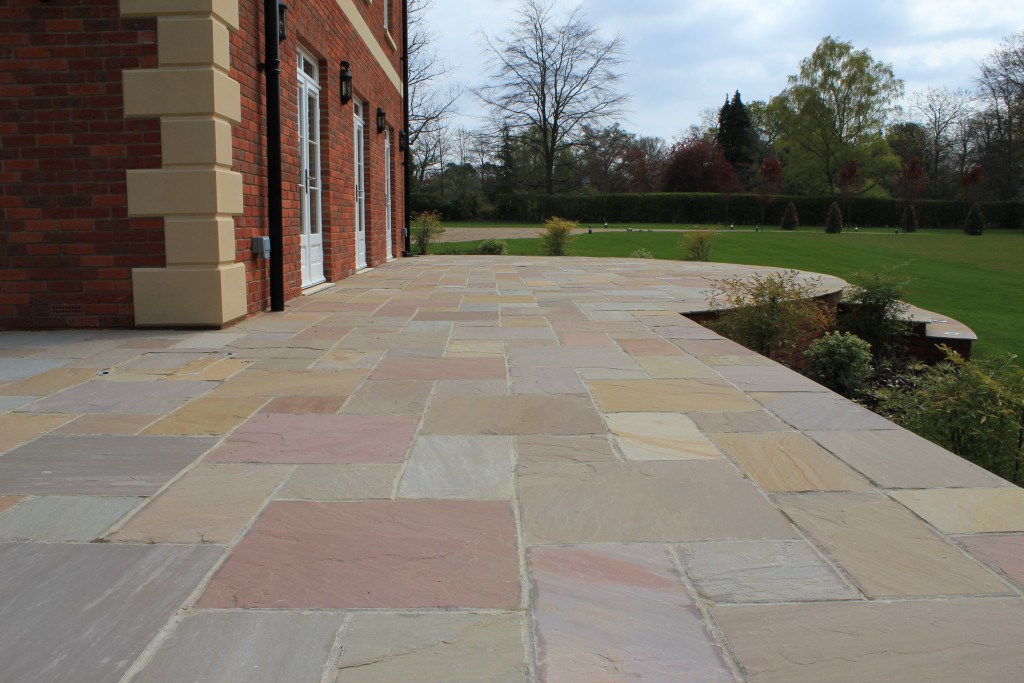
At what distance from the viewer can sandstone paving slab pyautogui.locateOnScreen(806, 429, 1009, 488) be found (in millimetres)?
2551

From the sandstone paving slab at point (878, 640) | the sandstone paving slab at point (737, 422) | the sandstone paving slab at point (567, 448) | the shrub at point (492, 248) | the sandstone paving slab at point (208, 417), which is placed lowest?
the sandstone paving slab at point (878, 640)

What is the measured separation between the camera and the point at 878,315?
26.1ft

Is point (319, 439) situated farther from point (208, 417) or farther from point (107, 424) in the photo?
point (107, 424)

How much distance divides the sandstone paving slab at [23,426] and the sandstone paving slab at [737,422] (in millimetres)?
2580

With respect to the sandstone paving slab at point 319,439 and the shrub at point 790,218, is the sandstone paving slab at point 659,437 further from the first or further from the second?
the shrub at point 790,218

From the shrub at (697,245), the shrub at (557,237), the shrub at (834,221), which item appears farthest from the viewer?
the shrub at (834,221)

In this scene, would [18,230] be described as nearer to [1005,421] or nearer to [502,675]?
[502,675]

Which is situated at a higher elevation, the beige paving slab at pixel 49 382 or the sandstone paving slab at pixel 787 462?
the beige paving slab at pixel 49 382

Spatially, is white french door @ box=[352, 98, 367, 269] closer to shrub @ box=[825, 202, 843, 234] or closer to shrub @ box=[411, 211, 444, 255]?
shrub @ box=[411, 211, 444, 255]

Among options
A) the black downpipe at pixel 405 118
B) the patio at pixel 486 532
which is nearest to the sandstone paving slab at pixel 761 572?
the patio at pixel 486 532

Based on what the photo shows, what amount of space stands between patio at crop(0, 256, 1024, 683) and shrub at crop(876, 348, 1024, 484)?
67 cm

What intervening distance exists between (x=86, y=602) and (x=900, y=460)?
251 centimetres

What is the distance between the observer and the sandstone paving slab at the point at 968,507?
2186 mm

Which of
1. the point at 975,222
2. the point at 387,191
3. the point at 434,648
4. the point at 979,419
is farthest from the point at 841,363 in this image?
the point at 975,222
